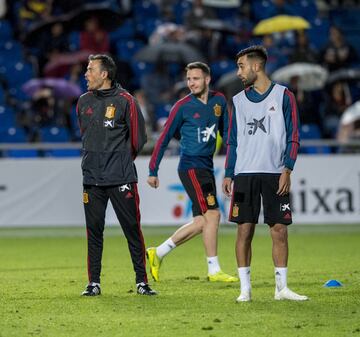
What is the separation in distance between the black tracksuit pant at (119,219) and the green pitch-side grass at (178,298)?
0.30 meters

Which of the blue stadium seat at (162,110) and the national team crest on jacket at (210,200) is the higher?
the blue stadium seat at (162,110)

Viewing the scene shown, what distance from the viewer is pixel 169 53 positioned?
24.3m

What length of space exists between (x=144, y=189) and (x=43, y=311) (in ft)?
36.9

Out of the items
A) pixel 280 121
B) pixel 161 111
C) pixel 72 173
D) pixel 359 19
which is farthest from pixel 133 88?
pixel 280 121

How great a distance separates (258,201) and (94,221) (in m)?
1.69

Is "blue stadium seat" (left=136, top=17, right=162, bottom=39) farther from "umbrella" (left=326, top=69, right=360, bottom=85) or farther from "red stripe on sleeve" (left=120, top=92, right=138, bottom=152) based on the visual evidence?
"red stripe on sleeve" (left=120, top=92, right=138, bottom=152)

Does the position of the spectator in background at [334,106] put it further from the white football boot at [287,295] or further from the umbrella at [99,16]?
the white football boot at [287,295]

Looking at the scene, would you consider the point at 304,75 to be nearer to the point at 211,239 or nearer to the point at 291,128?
the point at 211,239

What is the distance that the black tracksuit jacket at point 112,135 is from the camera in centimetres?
1055

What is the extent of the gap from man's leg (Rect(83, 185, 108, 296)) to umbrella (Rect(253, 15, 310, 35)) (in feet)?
48.6

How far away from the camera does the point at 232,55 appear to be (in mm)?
26422

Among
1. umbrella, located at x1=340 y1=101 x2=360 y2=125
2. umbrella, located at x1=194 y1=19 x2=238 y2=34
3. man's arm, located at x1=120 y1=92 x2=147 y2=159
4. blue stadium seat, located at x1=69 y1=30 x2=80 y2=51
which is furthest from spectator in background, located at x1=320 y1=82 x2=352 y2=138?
man's arm, located at x1=120 y1=92 x2=147 y2=159

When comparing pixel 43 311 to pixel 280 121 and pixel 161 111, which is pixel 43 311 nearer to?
pixel 280 121

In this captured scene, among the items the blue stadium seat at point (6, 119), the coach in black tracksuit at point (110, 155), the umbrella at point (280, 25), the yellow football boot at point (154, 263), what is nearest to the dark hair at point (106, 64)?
the coach in black tracksuit at point (110, 155)
